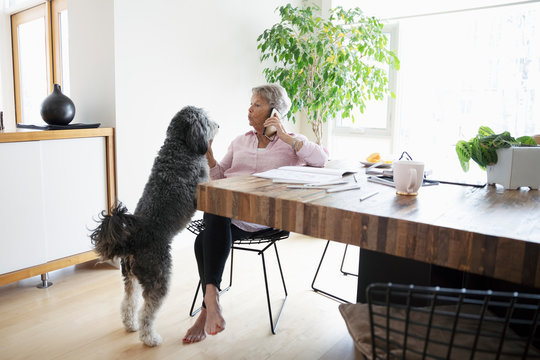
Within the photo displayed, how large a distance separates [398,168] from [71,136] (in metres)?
1.96

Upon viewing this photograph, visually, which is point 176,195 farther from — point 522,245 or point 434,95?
point 434,95

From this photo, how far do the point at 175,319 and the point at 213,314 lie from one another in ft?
1.78

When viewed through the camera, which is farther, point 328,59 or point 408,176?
point 328,59

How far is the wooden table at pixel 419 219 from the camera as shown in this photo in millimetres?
A: 893

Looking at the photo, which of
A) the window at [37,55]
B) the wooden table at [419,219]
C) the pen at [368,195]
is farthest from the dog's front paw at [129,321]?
the window at [37,55]

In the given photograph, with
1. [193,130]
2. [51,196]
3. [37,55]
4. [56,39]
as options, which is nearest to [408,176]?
[193,130]

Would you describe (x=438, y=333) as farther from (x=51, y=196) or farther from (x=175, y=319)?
(x=51, y=196)

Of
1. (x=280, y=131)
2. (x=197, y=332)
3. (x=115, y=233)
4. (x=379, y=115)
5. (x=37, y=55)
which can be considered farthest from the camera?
(x=37, y=55)

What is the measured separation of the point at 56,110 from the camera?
2.50 meters

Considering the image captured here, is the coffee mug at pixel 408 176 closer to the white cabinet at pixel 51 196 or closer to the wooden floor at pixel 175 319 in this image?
the wooden floor at pixel 175 319

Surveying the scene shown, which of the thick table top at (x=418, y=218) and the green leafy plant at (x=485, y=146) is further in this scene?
the green leafy plant at (x=485, y=146)

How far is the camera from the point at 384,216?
102 cm

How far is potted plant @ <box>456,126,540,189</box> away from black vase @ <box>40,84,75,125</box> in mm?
2151

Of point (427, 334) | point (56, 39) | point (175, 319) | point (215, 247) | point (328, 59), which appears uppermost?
point (56, 39)
